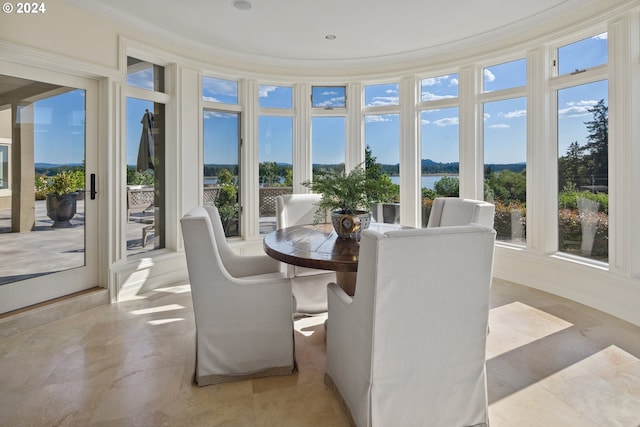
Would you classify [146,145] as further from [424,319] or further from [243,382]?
[424,319]

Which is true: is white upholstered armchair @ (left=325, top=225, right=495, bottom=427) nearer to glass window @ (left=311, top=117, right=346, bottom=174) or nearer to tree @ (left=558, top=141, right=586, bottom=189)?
tree @ (left=558, top=141, right=586, bottom=189)

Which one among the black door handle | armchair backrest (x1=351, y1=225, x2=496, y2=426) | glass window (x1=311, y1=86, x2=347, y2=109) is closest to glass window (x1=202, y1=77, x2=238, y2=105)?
glass window (x1=311, y1=86, x2=347, y2=109)

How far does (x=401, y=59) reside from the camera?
15.7ft

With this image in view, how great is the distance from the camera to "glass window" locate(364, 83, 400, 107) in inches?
200

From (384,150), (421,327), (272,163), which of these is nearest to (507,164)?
(384,150)

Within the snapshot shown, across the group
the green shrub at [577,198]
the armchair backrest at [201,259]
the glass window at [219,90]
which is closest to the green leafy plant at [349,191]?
the armchair backrest at [201,259]

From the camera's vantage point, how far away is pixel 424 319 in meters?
1.56

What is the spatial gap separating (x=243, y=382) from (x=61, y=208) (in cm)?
244

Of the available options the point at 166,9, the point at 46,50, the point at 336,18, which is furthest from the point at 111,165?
the point at 336,18

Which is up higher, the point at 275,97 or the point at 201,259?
the point at 275,97

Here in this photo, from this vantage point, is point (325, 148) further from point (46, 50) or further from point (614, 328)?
point (614, 328)

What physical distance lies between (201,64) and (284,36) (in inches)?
42.5

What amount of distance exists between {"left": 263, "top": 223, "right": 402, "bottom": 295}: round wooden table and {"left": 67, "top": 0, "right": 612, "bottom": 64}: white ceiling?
2081 millimetres

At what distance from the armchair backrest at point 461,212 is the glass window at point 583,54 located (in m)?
1.68
